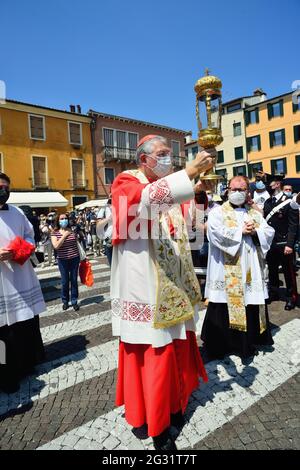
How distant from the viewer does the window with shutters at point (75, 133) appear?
1112 inches

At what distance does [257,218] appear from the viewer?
12.3 feet

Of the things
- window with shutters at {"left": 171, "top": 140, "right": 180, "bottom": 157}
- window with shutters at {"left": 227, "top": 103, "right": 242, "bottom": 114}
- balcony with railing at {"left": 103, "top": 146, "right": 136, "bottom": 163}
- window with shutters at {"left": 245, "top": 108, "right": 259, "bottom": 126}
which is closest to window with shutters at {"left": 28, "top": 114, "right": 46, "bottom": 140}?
balcony with railing at {"left": 103, "top": 146, "right": 136, "bottom": 163}

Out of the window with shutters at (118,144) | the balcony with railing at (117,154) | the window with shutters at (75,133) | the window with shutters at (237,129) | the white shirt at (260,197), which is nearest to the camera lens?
the white shirt at (260,197)

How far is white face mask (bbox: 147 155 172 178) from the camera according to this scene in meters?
2.29

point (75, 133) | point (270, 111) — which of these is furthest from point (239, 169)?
point (75, 133)

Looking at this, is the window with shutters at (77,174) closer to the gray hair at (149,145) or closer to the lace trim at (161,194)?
the gray hair at (149,145)

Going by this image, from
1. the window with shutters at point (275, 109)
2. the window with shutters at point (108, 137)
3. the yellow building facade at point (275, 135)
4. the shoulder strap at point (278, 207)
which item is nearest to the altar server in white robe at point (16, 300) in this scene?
the shoulder strap at point (278, 207)

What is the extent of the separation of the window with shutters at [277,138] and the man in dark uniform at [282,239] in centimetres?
3064

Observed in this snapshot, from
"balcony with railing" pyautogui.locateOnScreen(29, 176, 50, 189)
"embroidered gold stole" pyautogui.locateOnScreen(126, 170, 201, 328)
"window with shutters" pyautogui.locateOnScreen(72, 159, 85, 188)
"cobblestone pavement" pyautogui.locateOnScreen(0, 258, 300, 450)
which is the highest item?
"window with shutters" pyautogui.locateOnScreen(72, 159, 85, 188)

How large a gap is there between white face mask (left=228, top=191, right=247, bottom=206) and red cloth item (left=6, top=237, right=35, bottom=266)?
7.68 feet

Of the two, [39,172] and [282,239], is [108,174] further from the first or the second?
[282,239]

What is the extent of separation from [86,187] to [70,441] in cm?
2751

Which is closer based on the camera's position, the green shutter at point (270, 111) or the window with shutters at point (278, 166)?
the window with shutters at point (278, 166)

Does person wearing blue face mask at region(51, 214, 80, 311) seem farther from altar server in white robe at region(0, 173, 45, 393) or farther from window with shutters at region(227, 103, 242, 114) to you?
window with shutters at region(227, 103, 242, 114)
